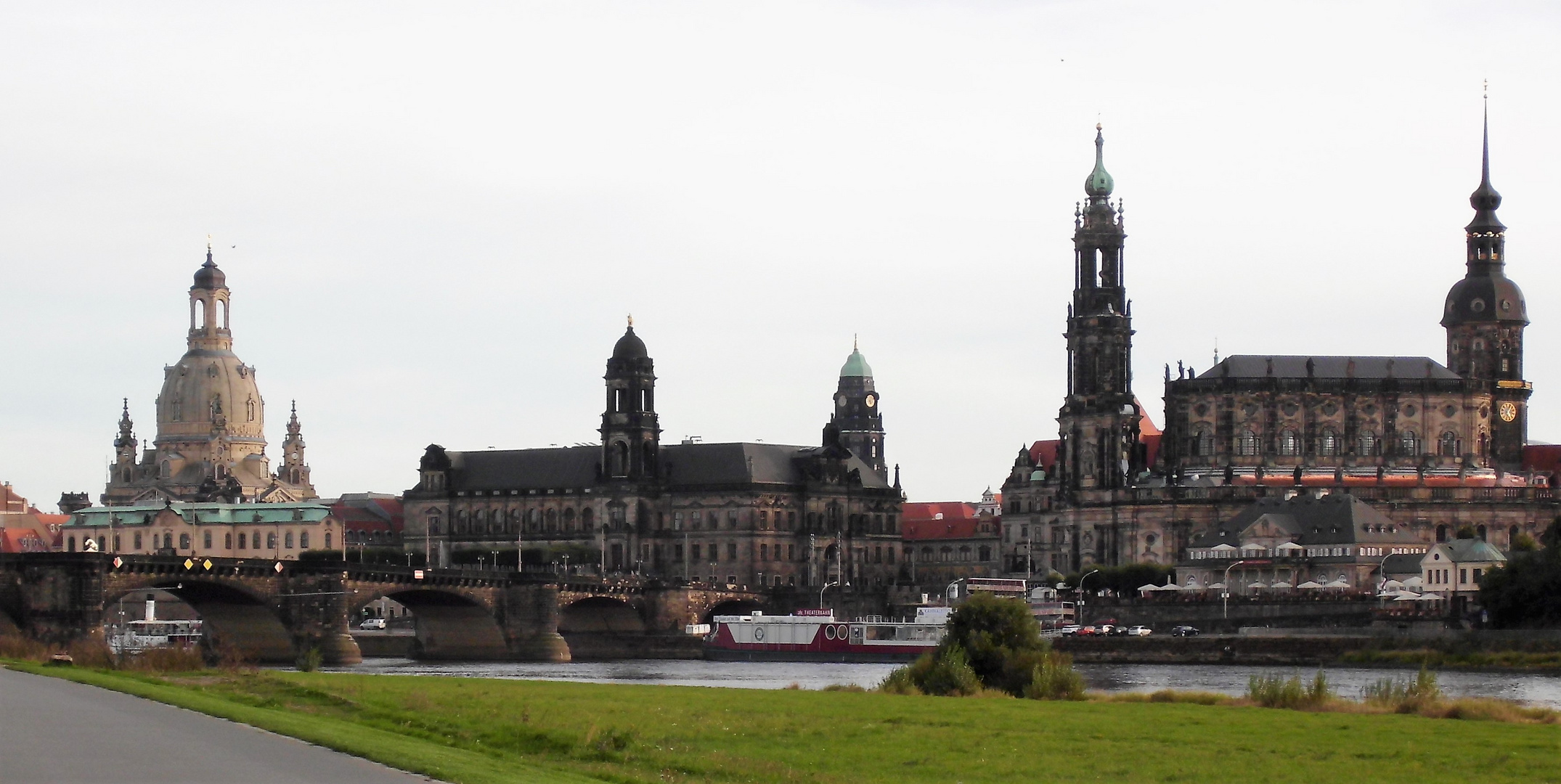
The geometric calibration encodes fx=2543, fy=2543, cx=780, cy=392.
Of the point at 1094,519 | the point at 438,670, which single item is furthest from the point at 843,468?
the point at 438,670

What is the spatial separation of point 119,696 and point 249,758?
1374 centimetres

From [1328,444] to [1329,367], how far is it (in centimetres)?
540

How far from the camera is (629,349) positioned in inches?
7574

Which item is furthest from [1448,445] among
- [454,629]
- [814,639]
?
[454,629]

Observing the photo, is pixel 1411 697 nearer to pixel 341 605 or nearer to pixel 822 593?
pixel 341 605

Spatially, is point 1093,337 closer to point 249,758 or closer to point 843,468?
point 843,468

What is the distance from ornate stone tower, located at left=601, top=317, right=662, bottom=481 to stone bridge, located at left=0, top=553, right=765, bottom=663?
131 feet

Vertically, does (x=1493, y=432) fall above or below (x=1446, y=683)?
above

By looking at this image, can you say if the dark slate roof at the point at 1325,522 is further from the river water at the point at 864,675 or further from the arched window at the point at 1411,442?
the river water at the point at 864,675

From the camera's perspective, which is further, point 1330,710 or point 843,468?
point 843,468

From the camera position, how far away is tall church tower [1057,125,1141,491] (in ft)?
564

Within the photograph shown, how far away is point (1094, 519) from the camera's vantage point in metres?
172

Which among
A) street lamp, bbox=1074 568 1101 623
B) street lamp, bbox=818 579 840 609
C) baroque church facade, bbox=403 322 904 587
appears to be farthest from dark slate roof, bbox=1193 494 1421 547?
baroque church facade, bbox=403 322 904 587

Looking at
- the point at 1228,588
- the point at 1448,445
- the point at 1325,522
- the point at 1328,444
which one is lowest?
the point at 1228,588
